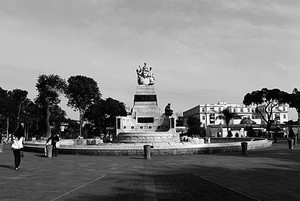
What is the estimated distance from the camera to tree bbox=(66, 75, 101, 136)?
220 feet

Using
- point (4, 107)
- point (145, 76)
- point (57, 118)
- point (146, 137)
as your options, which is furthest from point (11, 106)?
point (146, 137)

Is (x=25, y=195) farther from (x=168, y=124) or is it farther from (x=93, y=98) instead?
(x=93, y=98)

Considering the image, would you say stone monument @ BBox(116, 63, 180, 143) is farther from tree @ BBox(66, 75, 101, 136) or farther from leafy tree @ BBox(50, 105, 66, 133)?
leafy tree @ BBox(50, 105, 66, 133)

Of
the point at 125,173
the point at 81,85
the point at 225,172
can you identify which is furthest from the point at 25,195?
the point at 81,85

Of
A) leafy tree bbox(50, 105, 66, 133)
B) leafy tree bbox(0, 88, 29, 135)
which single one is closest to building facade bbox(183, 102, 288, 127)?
leafy tree bbox(50, 105, 66, 133)

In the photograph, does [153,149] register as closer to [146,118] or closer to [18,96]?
[146,118]

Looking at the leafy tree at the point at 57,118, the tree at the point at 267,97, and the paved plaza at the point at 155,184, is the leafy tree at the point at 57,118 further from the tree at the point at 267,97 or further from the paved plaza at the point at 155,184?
the paved plaza at the point at 155,184

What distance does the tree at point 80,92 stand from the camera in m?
67.0

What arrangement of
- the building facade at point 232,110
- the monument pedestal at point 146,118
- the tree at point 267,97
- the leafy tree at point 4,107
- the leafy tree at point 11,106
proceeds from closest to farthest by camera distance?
the monument pedestal at point 146,118 < the leafy tree at point 4,107 < the leafy tree at point 11,106 < the tree at point 267,97 < the building facade at point 232,110

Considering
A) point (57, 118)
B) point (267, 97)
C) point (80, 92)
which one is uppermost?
point (80, 92)

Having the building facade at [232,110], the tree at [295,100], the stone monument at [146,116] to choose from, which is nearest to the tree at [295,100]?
the tree at [295,100]

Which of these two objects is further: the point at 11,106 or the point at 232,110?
the point at 232,110

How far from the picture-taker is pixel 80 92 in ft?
220

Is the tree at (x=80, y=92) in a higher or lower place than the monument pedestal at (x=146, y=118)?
higher
